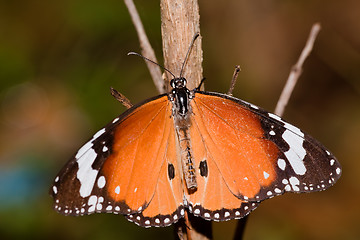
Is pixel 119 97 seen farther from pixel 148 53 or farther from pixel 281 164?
pixel 281 164

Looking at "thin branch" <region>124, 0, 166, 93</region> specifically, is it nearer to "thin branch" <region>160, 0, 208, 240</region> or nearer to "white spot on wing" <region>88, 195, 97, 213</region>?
"thin branch" <region>160, 0, 208, 240</region>

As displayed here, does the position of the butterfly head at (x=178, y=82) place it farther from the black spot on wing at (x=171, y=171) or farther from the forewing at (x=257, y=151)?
the black spot on wing at (x=171, y=171)

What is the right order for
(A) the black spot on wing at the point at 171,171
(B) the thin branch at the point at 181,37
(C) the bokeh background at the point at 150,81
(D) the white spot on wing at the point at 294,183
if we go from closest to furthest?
(B) the thin branch at the point at 181,37, (D) the white spot on wing at the point at 294,183, (A) the black spot on wing at the point at 171,171, (C) the bokeh background at the point at 150,81

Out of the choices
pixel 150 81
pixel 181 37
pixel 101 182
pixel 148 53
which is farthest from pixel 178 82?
pixel 150 81

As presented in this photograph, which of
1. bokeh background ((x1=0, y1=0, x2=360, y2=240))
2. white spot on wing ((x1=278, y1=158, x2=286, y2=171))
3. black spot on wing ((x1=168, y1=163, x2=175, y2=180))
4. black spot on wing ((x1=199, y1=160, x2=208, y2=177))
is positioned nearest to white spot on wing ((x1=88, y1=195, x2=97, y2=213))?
black spot on wing ((x1=168, y1=163, x2=175, y2=180))

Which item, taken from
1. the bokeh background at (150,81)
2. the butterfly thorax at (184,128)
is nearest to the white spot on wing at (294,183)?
the butterfly thorax at (184,128)

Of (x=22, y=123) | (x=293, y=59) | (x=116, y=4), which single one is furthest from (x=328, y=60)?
(x=22, y=123)

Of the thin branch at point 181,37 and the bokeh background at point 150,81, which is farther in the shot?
the bokeh background at point 150,81
